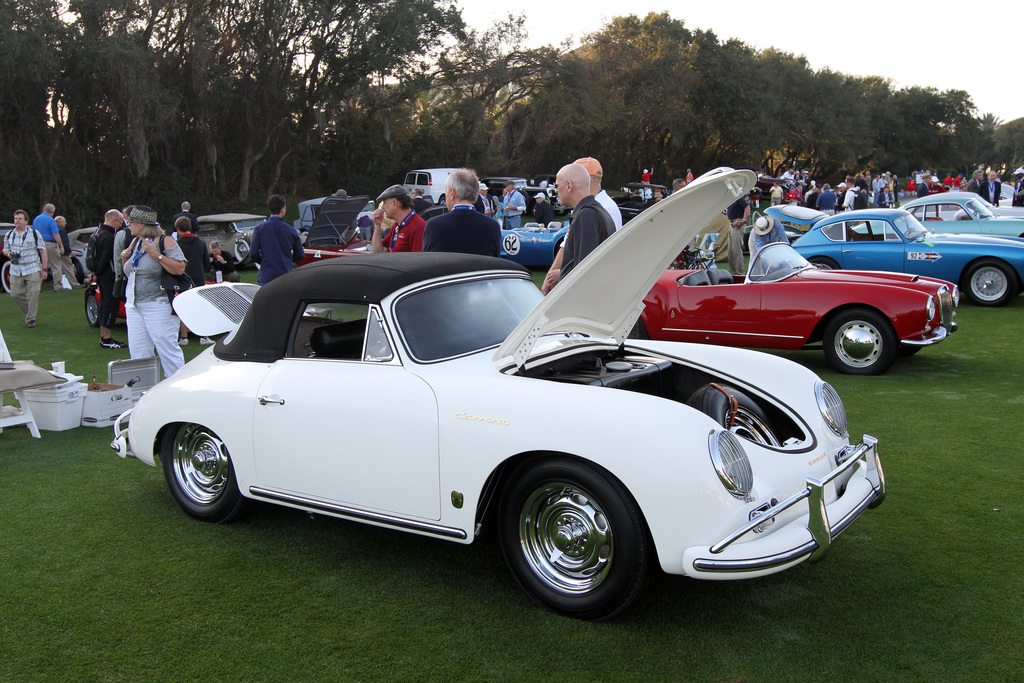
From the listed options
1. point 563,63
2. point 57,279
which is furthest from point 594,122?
point 57,279

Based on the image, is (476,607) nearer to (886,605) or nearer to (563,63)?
(886,605)

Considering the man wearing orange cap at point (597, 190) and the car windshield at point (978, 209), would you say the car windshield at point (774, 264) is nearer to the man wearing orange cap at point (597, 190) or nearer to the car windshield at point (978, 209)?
the man wearing orange cap at point (597, 190)

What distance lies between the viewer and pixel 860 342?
27.5 feet

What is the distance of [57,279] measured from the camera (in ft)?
58.3

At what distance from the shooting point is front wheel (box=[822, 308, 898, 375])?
8297 millimetres

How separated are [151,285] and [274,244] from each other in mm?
1277

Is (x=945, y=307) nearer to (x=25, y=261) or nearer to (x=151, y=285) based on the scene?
(x=151, y=285)

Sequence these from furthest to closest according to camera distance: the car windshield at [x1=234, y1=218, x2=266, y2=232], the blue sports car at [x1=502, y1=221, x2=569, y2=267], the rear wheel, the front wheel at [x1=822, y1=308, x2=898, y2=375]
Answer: the car windshield at [x1=234, y1=218, x2=266, y2=232], the blue sports car at [x1=502, y1=221, x2=569, y2=267], the rear wheel, the front wheel at [x1=822, y1=308, x2=898, y2=375]

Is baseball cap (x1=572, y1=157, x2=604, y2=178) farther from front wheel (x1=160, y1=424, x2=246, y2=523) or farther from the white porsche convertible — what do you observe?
front wheel (x1=160, y1=424, x2=246, y2=523)

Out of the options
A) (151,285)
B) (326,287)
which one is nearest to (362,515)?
(326,287)

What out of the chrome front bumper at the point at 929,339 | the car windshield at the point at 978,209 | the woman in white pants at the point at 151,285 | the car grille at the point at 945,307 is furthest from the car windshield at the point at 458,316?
the car windshield at the point at 978,209

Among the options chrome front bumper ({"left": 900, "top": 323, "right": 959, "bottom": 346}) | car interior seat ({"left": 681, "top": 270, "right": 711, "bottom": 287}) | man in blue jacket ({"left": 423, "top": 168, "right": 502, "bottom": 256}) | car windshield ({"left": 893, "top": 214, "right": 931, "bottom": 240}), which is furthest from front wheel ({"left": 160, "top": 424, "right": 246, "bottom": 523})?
car windshield ({"left": 893, "top": 214, "right": 931, "bottom": 240})

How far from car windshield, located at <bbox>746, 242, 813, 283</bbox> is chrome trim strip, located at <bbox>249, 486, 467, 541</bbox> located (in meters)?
5.98

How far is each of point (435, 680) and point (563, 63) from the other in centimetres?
4306
